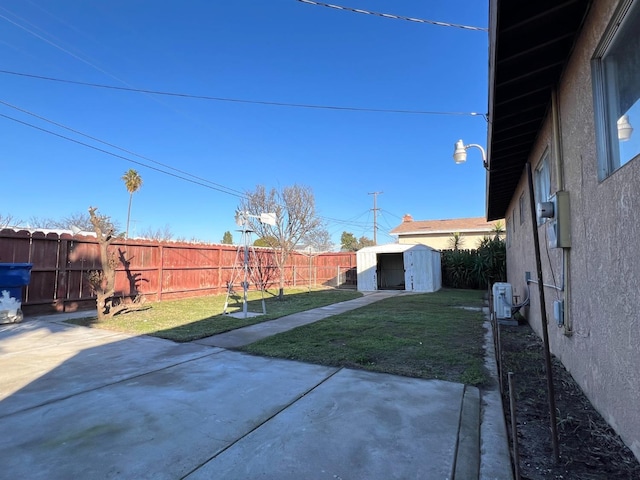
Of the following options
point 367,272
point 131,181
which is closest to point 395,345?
point 367,272

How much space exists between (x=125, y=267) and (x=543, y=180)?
36.7ft

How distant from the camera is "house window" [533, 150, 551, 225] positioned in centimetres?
489

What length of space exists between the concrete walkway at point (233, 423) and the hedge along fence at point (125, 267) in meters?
5.11

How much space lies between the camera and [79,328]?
23.0ft

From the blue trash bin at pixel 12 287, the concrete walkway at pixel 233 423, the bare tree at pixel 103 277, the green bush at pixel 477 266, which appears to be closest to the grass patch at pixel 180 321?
the bare tree at pixel 103 277

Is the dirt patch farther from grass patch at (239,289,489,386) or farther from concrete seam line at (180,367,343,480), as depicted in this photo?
concrete seam line at (180,367,343,480)

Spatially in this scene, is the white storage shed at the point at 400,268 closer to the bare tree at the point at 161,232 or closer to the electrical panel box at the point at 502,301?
the electrical panel box at the point at 502,301

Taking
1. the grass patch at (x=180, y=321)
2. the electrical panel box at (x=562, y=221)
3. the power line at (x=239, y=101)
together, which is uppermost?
the power line at (x=239, y=101)

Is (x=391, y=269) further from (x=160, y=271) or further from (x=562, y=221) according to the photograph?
(x=562, y=221)

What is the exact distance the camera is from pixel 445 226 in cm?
2667

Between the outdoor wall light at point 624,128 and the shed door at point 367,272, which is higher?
the outdoor wall light at point 624,128

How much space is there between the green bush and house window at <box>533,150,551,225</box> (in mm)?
11416

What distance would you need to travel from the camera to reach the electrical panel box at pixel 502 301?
7434mm

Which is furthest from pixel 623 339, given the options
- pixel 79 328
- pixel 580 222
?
pixel 79 328
